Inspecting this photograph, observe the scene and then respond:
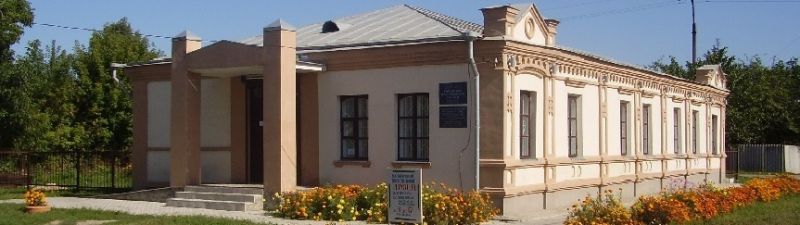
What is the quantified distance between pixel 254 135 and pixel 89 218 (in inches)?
196

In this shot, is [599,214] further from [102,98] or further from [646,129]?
[102,98]

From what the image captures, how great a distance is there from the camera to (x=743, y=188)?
832 inches

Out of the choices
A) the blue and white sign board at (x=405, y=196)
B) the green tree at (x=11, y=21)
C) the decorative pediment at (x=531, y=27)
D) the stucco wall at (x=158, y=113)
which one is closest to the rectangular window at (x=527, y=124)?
the decorative pediment at (x=531, y=27)

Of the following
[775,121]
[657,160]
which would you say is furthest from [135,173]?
[775,121]

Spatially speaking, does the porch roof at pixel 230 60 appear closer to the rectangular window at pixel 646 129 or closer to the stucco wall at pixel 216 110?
the stucco wall at pixel 216 110

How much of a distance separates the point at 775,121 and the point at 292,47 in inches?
1413

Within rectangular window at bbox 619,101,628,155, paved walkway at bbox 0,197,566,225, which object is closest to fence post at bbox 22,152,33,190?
paved walkway at bbox 0,197,566,225

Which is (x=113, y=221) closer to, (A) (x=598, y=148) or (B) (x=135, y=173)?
(B) (x=135, y=173)

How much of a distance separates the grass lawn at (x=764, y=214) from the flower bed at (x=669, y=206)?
0.71 feet

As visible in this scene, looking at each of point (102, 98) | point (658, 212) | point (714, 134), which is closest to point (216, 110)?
point (658, 212)

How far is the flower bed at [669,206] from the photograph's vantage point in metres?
15.1

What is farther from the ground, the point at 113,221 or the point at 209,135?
the point at 209,135

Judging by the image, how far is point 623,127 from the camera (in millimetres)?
23766

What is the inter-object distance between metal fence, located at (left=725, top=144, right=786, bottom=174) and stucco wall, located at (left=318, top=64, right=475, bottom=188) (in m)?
29.7
